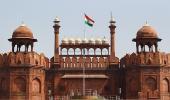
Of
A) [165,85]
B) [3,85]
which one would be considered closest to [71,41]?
[3,85]

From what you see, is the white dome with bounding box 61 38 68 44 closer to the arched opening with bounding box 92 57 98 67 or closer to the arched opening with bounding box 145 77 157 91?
the arched opening with bounding box 92 57 98 67

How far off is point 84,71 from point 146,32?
21.0 ft

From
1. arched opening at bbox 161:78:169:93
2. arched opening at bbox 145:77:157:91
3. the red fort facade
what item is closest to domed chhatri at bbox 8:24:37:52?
the red fort facade

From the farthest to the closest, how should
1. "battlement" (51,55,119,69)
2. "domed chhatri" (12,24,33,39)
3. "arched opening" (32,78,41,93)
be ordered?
1. "battlement" (51,55,119,69)
2. "domed chhatri" (12,24,33,39)
3. "arched opening" (32,78,41,93)

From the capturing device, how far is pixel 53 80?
41031 mm

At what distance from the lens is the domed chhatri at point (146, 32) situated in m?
39.3

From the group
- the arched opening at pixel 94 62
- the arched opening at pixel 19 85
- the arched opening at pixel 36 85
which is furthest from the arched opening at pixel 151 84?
the arched opening at pixel 19 85

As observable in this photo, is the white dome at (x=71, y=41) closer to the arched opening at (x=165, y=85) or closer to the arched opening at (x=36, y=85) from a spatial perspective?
the arched opening at (x=36, y=85)

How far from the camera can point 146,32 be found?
39.3 metres

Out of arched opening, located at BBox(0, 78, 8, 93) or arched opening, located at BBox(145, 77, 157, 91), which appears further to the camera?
arched opening, located at BBox(0, 78, 8, 93)

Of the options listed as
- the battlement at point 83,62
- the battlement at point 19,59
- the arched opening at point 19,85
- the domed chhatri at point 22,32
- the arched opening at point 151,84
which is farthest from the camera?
the battlement at point 83,62

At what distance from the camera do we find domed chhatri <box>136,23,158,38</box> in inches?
1547

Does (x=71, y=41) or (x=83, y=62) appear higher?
(x=71, y=41)

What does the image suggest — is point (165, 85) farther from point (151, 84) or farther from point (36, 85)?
point (36, 85)
